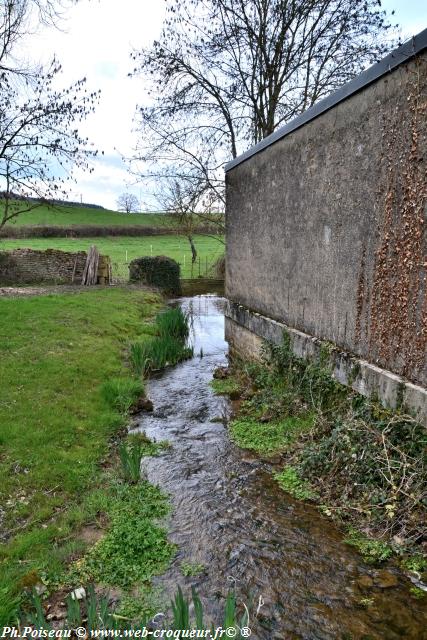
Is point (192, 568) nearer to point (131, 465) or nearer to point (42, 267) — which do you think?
point (131, 465)

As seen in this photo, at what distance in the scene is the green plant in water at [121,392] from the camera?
627 centimetres

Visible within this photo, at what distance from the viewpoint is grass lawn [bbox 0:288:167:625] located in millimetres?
3270

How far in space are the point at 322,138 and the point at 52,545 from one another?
15.7 feet

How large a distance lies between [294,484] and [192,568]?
55.6 inches

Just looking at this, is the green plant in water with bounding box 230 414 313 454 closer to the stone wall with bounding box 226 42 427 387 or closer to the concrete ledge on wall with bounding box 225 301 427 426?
the concrete ledge on wall with bounding box 225 301 427 426

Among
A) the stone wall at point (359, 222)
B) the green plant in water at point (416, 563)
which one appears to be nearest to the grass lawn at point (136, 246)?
the stone wall at point (359, 222)

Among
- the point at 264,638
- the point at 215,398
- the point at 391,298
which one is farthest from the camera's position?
the point at 215,398

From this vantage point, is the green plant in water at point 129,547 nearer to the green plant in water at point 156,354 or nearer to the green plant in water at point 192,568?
the green plant in water at point 192,568

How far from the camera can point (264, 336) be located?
723cm

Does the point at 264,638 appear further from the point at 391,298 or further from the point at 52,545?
the point at 391,298

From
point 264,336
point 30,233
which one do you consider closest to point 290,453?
point 264,336

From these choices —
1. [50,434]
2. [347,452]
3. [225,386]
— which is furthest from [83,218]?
[347,452]

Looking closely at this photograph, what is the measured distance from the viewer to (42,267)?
20.1 meters

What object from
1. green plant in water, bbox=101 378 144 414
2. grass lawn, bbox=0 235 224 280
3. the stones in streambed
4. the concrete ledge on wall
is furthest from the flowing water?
grass lawn, bbox=0 235 224 280
